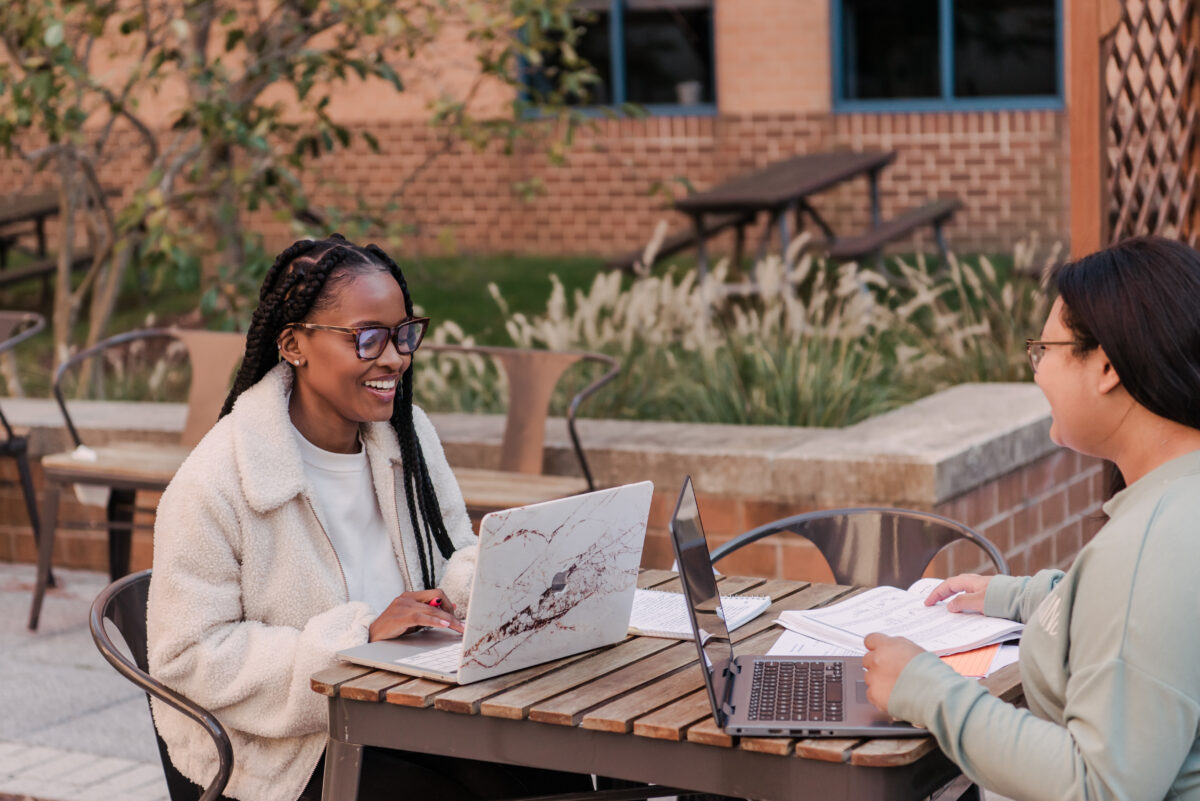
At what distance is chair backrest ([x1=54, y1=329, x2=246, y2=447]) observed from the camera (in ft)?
20.4

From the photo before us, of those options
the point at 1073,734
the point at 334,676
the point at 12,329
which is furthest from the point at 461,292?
the point at 1073,734

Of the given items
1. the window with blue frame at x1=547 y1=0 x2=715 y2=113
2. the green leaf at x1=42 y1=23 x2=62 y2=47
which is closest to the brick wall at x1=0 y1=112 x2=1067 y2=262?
the window with blue frame at x1=547 y1=0 x2=715 y2=113

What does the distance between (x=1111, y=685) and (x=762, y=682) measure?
23.7 inches

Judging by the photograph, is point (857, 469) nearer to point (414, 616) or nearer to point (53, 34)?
point (414, 616)

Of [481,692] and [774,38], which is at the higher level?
[774,38]

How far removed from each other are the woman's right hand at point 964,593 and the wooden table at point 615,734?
0.31m

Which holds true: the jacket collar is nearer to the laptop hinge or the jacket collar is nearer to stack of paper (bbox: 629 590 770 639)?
stack of paper (bbox: 629 590 770 639)

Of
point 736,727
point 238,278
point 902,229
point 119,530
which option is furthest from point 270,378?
point 902,229

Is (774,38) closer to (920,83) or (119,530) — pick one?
(920,83)

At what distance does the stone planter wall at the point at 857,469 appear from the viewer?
5164mm

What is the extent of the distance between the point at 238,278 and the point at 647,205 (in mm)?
7460

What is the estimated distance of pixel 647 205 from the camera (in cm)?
1475

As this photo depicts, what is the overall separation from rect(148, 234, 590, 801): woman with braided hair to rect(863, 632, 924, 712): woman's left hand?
0.75m

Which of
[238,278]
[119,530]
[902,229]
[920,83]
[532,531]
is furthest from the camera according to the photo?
[920,83]
